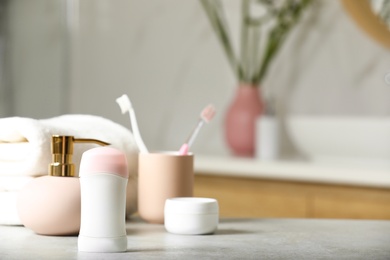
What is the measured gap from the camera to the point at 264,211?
82.0 inches

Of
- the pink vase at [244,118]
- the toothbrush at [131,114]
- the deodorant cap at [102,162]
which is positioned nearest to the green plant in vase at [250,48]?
the pink vase at [244,118]

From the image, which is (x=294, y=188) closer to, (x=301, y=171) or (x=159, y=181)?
(x=301, y=171)

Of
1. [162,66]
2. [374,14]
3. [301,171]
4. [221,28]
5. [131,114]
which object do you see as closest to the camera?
[131,114]

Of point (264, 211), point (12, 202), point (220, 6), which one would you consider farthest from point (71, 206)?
point (220, 6)

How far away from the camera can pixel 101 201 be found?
2.52ft

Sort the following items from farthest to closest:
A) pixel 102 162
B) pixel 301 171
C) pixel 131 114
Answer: pixel 301 171 < pixel 131 114 < pixel 102 162

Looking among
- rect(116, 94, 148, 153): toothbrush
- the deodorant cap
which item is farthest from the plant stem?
the deodorant cap

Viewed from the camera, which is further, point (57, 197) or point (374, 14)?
point (374, 14)

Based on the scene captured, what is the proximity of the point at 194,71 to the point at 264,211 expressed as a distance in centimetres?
87

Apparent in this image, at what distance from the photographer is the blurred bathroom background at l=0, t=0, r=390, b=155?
8.01 feet

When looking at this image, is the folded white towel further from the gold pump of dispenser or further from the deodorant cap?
the deodorant cap

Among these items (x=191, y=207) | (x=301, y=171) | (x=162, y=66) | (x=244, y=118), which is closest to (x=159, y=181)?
(x=191, y=207)

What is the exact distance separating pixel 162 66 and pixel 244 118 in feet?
1.89

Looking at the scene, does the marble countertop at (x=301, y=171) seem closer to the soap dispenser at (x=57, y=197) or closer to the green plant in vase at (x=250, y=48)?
the green plant in vase at (x=250, y=48)
